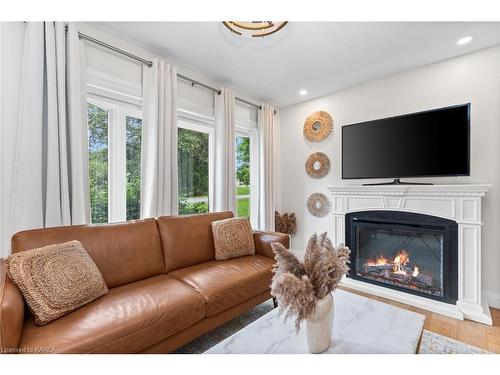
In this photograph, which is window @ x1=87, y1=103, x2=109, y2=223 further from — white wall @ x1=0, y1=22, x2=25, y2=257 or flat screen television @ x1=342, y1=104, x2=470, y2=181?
flat screen television @ x1=342, y1=104, x2=470, y2=181

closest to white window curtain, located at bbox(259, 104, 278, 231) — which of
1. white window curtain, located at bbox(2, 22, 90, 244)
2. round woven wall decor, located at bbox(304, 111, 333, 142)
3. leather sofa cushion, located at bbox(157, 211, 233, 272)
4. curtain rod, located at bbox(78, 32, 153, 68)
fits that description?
round woven wall decor, located at bbox(304, 111, 333, 142)

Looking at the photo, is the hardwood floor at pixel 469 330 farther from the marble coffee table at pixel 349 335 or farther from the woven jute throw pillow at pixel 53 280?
the woven jute throw pillow at pixel 53 280

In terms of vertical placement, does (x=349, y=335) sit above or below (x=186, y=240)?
below

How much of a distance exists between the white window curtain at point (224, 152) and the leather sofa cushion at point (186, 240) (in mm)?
601

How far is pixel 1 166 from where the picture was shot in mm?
1550

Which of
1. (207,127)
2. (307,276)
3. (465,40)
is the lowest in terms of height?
(307,276)

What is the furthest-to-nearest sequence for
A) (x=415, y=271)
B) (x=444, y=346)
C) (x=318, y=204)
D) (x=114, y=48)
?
(x=318, y=204) → (x=415, y=271) → (x=114, y=48) → (x=444, y=346)

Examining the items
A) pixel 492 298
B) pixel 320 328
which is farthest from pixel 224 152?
pixel 492 298

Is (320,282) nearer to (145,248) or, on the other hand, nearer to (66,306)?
(66,306)

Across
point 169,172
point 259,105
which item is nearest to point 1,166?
point 169,172

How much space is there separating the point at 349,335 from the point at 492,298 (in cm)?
210

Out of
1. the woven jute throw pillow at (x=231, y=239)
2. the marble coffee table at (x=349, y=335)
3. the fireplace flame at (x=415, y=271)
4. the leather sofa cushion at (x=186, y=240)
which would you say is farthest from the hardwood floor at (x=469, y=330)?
the leather sofa cushion at (x=186, y=240)

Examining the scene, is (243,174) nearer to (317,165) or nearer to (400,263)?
(317,165)

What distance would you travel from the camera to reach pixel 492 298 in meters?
2.18
